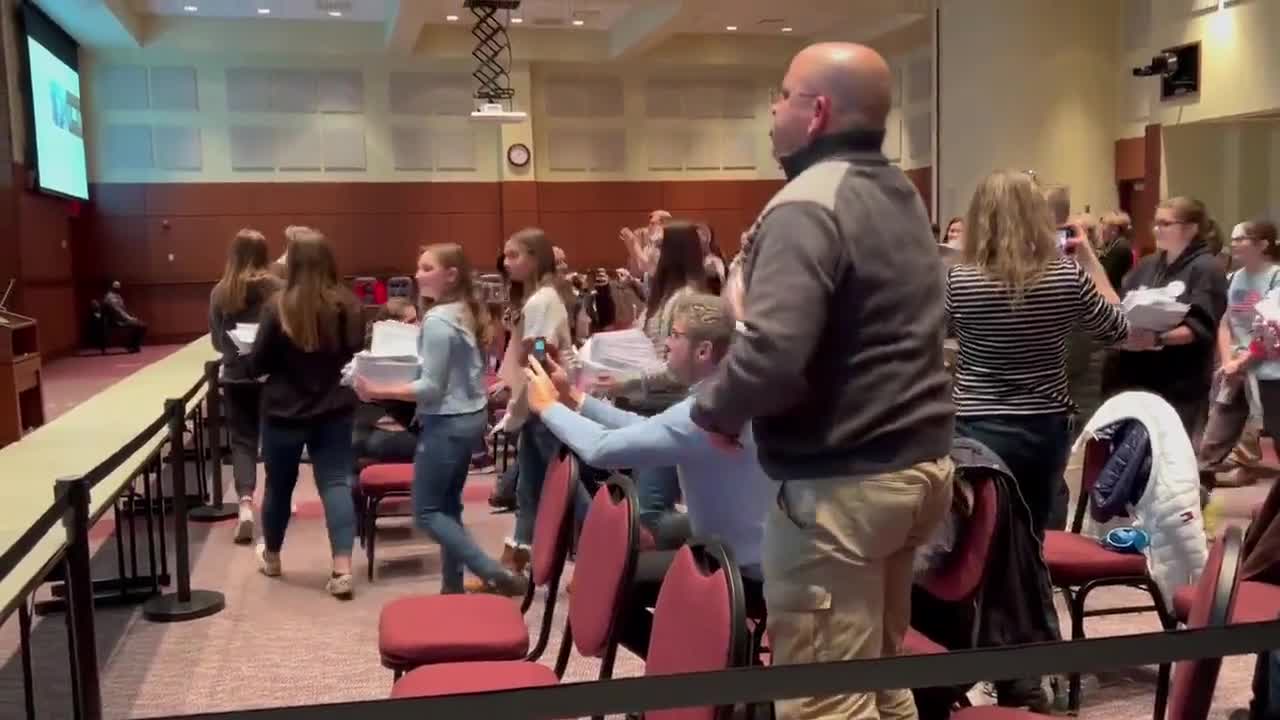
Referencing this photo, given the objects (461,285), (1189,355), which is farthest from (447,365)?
(1189,355)

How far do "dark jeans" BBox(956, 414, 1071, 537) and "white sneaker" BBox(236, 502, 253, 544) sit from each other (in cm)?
356

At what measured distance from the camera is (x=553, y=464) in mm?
2957

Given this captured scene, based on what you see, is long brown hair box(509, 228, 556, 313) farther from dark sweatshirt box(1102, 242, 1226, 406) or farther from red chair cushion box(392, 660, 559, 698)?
dark sweatshirt box(1102, 242, 1226, 406)

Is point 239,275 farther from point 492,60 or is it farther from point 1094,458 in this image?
point 492,60

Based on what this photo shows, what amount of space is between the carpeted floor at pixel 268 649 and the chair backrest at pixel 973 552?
0.74 meters

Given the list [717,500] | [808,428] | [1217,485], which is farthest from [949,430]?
[1217,485]

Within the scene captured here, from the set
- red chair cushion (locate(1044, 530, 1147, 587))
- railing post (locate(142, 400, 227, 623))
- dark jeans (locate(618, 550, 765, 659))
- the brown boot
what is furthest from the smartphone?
railing post (locate(142, 400, 227, 623))

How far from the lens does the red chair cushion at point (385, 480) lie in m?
4.66

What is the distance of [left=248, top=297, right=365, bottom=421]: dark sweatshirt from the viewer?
4207 mm

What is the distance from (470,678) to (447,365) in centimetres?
173

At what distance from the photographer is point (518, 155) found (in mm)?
16422

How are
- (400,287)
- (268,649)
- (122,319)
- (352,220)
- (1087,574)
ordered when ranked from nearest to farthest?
(1087,574) → (268,649) → (400,287) → (122,319) → (352,220)

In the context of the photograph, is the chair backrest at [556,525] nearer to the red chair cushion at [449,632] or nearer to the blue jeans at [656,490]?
the red chair cushion at [449,632]

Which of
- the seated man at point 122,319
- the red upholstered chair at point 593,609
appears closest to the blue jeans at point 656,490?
the red upholstered chair at point 593,609
